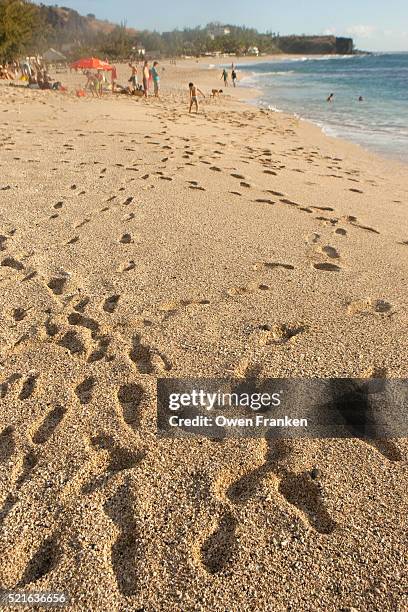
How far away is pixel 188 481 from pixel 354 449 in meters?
0.84

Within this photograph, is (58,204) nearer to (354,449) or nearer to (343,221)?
(343,221)

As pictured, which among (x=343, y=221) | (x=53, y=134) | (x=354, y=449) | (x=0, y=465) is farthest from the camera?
(x=53, y=134)

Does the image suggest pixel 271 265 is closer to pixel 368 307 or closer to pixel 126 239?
pixel 368 307

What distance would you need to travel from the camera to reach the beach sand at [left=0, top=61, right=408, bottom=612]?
5.37 feet

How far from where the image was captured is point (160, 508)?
6.07 ft

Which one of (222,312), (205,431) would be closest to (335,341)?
(222,312)

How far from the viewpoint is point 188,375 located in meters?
2.62

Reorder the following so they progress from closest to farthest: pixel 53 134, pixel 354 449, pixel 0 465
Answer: pixel 0 465
pixel 354 449
pixel 53 134

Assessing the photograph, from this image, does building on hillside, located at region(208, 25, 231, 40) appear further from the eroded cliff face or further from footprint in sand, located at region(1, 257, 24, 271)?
footprint in sand, located at region(1, 257, 24, 271)

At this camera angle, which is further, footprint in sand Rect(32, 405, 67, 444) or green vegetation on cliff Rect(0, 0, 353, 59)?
green vegetation on cliff Rect(0, 0, 353, 59)

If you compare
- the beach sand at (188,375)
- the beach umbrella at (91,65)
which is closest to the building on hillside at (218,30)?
A: the beach umbrella at (91,65)

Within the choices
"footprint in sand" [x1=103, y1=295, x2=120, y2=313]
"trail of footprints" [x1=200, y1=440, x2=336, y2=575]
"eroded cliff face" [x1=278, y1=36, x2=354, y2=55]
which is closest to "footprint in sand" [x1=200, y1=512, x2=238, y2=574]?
"trail of footprints" [x1=200, y1=440, x2=336, y2=575]

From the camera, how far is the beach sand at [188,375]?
1.64m

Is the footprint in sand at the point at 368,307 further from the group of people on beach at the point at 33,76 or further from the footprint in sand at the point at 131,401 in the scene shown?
the group of people on beach at the point at 33,76
